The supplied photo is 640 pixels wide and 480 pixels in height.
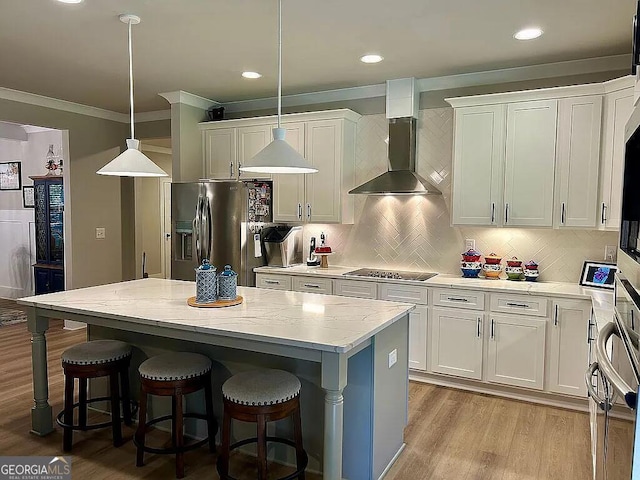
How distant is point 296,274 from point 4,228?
5906 mm

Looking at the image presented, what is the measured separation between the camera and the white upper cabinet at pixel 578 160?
3576 millimetres

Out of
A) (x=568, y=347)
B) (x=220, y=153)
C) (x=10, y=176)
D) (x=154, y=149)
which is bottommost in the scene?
(x=568, y=347)

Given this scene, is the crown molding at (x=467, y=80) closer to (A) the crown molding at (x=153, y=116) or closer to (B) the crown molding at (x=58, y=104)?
(A) the crown molding at (x=153, y=116)

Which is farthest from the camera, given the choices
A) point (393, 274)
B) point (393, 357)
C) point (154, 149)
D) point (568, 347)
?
point (154, 149)

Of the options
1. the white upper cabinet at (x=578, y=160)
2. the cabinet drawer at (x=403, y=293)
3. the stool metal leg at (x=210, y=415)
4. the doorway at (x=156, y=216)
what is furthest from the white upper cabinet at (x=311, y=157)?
the doorway at (x=156, y=216)

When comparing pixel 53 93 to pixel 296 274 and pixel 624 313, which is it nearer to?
pixel 296 274

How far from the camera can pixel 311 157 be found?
4.77 m

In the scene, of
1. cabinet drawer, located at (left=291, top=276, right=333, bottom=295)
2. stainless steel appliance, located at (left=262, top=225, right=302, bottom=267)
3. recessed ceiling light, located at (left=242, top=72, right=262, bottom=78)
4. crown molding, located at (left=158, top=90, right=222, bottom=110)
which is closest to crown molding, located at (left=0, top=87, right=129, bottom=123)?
crown molding, located at (left=158, top=90, right=222, bottom=110)

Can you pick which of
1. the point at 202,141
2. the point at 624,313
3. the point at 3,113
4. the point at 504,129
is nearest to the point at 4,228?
the point at 3,113

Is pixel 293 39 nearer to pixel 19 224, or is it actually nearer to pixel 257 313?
pixel 257 313

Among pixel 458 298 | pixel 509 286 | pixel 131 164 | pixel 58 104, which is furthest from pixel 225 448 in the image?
pixel 58 104

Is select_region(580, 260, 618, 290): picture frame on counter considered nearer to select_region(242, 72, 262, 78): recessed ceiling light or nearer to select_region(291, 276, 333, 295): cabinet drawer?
select_region(291, 276, 333, 295): cabinet drawer

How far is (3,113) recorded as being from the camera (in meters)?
4.95

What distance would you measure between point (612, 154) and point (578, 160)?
0.23 meters
